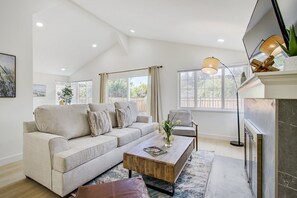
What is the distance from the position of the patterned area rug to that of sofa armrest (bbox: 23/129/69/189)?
45 cm

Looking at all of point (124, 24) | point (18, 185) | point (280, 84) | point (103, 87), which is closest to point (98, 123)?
point (18, 185)

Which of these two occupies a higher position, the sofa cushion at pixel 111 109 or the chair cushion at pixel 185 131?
the sofa cushion at pixel 111 109

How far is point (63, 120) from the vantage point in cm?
227

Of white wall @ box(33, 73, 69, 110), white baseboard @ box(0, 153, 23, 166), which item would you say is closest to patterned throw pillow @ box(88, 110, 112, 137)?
white baseboard @ box(0, 153, 23, 166)

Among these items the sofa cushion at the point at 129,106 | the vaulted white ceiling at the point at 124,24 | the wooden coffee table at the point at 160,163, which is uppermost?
the vaulted white ceiling at the point at 124,24

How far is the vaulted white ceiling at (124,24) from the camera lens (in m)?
2.32

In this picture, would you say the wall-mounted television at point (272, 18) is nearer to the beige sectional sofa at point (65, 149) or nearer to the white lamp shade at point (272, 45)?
the white lamp shade at point (272, 45)

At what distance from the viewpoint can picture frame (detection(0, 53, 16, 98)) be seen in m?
2.56

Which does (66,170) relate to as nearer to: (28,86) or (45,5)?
(28,86)

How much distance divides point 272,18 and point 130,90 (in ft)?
15.9

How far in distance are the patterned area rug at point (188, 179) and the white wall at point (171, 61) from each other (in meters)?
1.64

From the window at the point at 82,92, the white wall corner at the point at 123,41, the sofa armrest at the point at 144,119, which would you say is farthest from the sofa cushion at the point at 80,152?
the window at the point at 82,92

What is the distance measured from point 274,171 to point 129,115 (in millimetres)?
2848

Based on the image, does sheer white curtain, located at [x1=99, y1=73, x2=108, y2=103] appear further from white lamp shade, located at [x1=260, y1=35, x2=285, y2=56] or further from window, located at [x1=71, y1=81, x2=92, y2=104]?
white lamp shade, located at [x1=260, y1=35, x2=285, y2=56]
